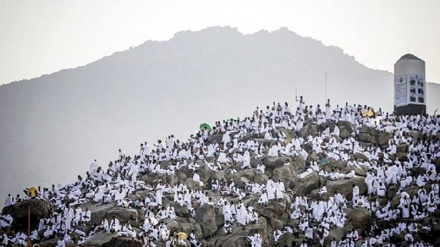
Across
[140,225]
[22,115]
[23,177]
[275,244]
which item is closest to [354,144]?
[275,244]

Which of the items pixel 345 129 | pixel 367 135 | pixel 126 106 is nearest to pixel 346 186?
pixel 345 129

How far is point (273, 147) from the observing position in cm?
4153

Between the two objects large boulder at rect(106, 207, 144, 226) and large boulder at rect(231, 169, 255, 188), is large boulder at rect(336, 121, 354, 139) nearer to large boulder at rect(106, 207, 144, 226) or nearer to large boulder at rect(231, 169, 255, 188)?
large boulder at rect(231, 169, 255, 188)

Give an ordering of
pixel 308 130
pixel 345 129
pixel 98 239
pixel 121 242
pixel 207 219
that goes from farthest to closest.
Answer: pixel 308 130, pixel 345 129, pixel 207 219, pixel 98 239, pixel 121 242

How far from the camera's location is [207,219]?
34312mm

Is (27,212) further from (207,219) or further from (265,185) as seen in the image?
(265,185)

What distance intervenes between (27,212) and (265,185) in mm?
15389

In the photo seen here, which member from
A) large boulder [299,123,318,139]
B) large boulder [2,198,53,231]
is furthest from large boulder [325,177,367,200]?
large boulder [2,198,53,231]

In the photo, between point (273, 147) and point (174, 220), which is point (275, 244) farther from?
point (273, 147)

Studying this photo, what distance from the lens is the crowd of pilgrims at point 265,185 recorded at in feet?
108

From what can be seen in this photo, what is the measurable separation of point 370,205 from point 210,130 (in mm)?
18589

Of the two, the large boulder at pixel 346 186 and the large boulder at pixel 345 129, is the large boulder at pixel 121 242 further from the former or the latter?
the large boulder at pixel 345 129

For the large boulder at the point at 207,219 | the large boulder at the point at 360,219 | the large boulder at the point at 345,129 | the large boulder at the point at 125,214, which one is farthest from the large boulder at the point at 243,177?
the large boulder at the point at 345,129

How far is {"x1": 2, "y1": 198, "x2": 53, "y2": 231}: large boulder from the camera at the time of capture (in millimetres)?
34094
